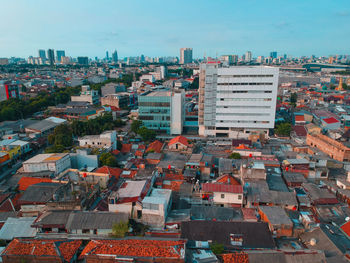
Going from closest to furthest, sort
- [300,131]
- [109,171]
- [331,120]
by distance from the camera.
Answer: [109,171]
[300,131]
[331,120]

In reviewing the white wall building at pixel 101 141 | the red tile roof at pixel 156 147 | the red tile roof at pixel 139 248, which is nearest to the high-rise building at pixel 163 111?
the red tile roof at pixel 156 147

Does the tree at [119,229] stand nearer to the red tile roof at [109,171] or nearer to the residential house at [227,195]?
the residential house at [227,195]

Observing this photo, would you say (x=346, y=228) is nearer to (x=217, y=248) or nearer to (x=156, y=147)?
(x=217, y=248)

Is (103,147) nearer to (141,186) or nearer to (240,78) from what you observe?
(141,186)

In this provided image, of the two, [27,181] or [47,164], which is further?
[47,164]

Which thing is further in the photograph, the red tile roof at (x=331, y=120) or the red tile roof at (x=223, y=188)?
the red tile roof at (x=331, y=120)

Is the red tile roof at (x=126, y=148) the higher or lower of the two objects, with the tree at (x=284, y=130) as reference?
lower

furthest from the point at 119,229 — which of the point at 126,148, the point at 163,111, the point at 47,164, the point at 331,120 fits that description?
the point at 331,120

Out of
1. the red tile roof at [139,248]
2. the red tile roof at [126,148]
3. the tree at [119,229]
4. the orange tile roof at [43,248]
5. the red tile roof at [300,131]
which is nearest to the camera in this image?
the red tile roof at [139,248]
